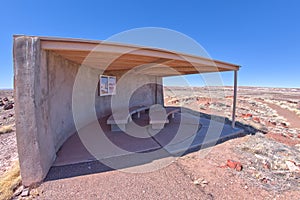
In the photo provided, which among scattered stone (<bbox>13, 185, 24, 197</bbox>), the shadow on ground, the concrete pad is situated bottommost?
scattered stone (<bbox>13, 185, 24, 197</bbox>)

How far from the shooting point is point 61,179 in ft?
7.04

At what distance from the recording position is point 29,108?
199cm

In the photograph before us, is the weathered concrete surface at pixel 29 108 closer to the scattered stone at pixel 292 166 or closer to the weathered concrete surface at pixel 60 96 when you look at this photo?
the weathered concrete surface at pixel 60 96

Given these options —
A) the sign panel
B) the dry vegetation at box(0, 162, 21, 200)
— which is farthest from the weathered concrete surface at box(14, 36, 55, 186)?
the sign panel

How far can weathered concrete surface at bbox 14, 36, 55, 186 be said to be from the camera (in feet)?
6.40

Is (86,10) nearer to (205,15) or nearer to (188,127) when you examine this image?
(188,127)

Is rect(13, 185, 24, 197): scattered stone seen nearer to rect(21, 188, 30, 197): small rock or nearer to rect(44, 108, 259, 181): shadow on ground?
rect(21, 188, 30, 197): small rock

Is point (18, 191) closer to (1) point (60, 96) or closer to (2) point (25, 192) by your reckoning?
(2) point (25, 192)

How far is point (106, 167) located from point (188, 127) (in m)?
3.18

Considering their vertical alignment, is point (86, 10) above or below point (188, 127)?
above

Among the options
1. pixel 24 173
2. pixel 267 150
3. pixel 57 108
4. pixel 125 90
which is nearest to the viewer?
pixel 24 173

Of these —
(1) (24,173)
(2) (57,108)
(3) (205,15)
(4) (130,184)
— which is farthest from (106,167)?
(3) (205,15)

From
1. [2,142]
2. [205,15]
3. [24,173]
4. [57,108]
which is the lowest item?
[2,142]

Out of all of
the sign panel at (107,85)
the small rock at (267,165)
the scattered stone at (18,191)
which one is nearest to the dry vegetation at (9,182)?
the scattered stone at (18,191)
